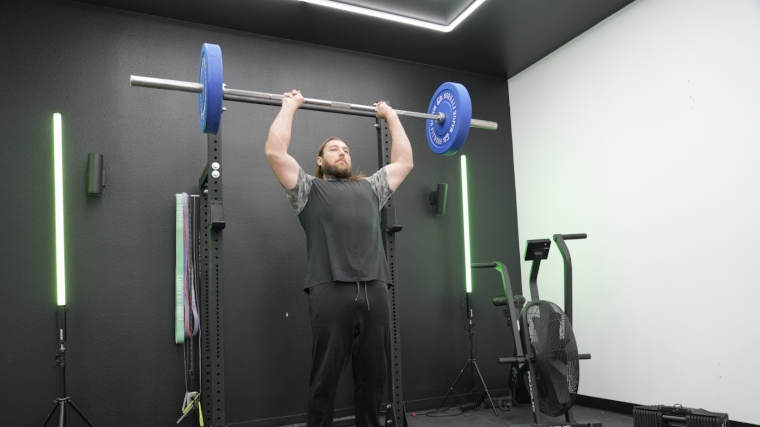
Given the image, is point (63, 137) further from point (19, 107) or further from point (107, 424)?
point (107, 424)

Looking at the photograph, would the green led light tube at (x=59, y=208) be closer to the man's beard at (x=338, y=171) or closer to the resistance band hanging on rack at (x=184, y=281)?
the resistance band hanging on rack at (x=184, y=281)

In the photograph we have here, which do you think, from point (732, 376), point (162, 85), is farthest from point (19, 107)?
point (732, 376)

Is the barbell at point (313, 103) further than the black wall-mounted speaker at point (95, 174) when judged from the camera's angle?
No

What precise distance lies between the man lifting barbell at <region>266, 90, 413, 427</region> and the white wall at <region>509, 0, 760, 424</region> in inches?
76.2

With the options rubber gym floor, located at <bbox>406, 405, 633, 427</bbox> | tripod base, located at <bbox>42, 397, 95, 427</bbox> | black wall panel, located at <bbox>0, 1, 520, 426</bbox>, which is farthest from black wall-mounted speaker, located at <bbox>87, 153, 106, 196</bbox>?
rubber gym floor, located at <bbox>406, 405, 633, 427</bbox>

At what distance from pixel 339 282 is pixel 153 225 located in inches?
60.8

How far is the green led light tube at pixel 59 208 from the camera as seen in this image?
2817 millimetres

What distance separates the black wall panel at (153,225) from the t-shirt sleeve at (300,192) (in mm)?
1154

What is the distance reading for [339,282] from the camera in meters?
2.36

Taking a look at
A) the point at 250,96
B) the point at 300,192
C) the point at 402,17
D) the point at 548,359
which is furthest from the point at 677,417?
the point at 402,17

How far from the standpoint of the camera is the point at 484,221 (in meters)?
4.39

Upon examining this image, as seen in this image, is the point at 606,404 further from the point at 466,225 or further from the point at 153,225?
the point at 153,225

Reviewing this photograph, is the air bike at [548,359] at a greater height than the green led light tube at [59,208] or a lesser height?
lesser

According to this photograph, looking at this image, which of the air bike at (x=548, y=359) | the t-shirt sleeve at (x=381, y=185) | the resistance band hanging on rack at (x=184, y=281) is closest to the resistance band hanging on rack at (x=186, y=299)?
the resistance band hanging on rack at (x=184, y=281)
